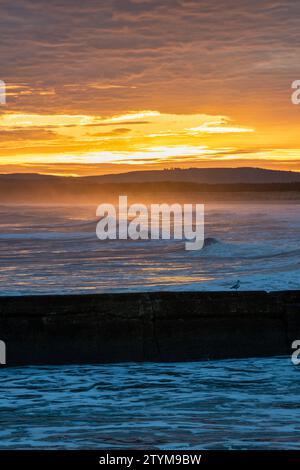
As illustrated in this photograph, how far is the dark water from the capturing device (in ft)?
18.3

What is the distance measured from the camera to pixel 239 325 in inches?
345

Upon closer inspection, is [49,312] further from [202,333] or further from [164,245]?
[164,245]

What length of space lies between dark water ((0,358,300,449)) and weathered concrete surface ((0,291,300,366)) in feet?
0.70

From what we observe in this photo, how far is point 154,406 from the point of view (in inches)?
264

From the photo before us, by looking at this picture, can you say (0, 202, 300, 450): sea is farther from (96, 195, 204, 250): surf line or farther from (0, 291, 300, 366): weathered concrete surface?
(96, 195, 204, 250): surf line

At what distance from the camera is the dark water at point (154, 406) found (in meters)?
5.58

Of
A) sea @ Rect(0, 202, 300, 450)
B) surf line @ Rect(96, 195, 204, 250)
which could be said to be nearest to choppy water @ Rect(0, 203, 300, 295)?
surf line @ Rect(96, 195, 204, 250)

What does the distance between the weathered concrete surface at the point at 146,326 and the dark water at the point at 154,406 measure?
0.70 ft

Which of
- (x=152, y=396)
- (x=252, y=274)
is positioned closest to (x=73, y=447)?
(x=152, y=396)

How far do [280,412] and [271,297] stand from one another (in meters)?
2.63

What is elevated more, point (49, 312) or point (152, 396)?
point (49, 312)

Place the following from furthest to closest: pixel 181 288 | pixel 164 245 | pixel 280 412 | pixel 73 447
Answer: pixel 164 245, pixel 181 288, pixel 280 412, pixel 73 447

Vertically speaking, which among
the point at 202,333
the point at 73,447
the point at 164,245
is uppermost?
the point at 164,245

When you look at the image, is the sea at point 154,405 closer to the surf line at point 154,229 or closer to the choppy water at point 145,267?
the choppy water at point 145,267
